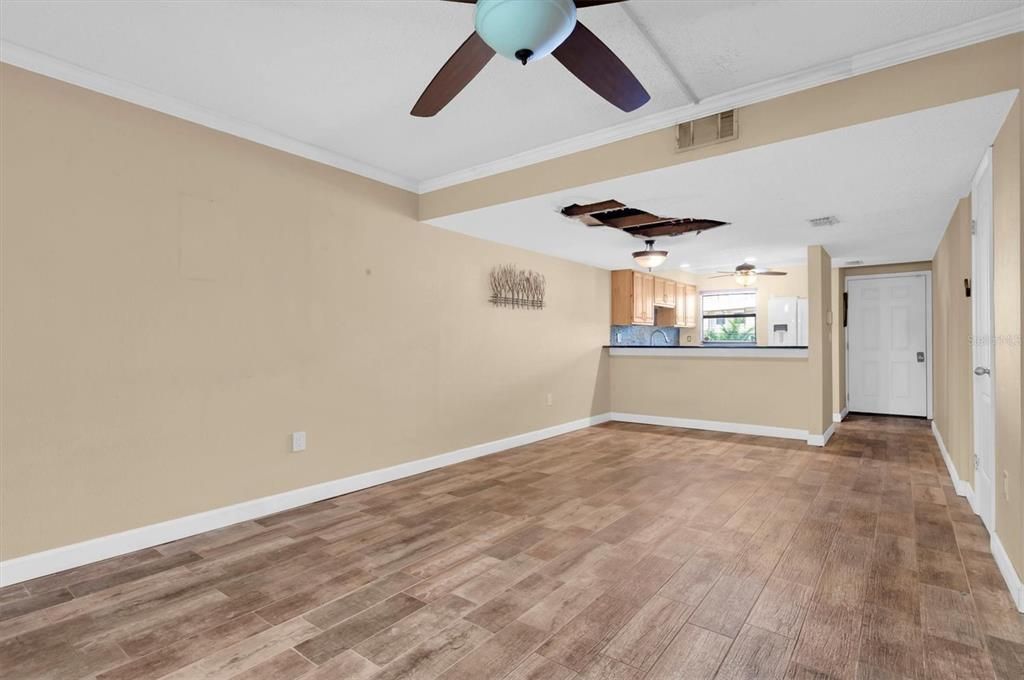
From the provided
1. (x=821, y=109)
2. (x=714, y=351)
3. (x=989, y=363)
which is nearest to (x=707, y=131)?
(x=821, y=109)

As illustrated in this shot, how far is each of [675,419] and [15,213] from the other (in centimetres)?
A: 638

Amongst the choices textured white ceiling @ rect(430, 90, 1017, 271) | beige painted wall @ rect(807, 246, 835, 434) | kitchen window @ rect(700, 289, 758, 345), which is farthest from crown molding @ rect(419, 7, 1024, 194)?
kitchen window @ rect(700, 289, 758, 345)

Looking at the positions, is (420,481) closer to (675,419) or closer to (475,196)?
(475,196)

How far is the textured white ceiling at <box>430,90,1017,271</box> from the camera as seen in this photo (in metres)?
2.66

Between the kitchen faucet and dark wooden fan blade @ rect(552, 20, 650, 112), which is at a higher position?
dark wooden fan blade @ rect(552, 20, 650, 112)

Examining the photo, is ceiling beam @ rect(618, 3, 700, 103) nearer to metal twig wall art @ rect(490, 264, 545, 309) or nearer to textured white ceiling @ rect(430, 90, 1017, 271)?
textured white ceiling @ rect(430, 90, 1017, 271)

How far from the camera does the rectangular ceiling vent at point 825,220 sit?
4352mm

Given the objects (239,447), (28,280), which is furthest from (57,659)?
(28,280)

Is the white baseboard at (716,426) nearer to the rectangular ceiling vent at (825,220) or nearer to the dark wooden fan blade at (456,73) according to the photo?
the rectangular ceiling vent at (825,220)

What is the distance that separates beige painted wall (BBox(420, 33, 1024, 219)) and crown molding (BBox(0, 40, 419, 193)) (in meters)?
1.27

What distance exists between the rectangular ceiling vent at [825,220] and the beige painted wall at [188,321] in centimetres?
323

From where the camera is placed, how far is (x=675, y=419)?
667 centimetres

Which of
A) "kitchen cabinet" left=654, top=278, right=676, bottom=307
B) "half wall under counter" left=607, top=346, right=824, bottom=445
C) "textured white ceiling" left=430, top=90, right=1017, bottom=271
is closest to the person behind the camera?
"textured white ceiling" left=430, top=90, right=1017, bottom=271

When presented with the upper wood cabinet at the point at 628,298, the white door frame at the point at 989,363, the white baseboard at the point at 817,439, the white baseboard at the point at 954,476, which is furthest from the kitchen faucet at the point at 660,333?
the white door frame at the point at 989,363
